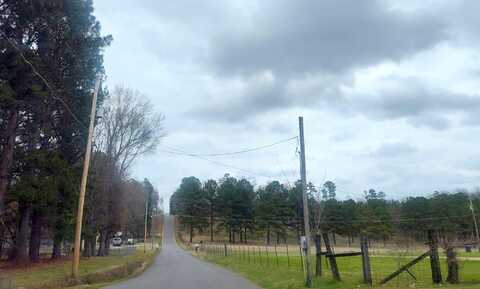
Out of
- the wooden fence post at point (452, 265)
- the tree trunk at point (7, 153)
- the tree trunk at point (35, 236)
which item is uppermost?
the tree trunk at point (7, 153)

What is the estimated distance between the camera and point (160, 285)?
19531mm

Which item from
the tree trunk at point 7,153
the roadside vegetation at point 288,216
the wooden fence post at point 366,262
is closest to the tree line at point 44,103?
the tree trunk at point 7,153

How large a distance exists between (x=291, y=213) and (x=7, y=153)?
78.2 metres

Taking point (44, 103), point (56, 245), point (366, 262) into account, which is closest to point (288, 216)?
point (56, 245)

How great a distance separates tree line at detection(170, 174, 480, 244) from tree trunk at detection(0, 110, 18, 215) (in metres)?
57.2

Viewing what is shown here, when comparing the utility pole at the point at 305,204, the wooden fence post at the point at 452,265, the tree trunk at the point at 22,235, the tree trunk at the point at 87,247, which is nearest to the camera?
the wooden fence post at the point at 452,265

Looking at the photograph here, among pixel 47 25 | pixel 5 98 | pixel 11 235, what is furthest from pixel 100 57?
pixel 11 235

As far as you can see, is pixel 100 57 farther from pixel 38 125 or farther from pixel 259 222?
pixel 259 222

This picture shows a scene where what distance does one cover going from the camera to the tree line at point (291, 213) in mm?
89250

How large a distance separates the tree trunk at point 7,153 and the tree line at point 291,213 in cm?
5722

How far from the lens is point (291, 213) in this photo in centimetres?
10044

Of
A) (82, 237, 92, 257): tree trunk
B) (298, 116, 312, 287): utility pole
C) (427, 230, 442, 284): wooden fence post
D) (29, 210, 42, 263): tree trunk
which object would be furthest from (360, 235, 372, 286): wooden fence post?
(82, 237, 92, 257): tree trunk

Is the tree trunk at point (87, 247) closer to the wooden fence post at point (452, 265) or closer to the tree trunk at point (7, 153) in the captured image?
the tree trunk at point (7, 153)

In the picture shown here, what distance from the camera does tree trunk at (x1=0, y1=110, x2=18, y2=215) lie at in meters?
26.6
